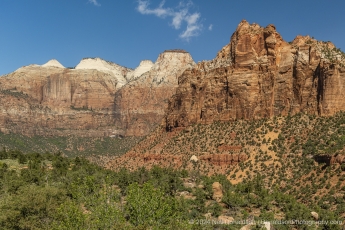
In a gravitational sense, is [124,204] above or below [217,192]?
above

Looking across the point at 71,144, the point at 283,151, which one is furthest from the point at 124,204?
the point at 71,144

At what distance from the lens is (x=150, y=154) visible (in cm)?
8219

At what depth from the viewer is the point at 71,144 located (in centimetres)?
17525

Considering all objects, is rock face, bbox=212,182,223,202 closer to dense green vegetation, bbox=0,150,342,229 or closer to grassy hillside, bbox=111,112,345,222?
dense green vegetation, bbox=0,150,342,229

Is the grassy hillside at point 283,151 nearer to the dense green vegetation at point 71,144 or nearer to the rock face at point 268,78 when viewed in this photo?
the rock face at point 268,78

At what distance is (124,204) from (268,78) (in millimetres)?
49724

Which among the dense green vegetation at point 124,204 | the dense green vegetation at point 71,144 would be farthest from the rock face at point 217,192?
the dense green vegetation at point 71,144

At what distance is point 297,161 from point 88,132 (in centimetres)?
14584

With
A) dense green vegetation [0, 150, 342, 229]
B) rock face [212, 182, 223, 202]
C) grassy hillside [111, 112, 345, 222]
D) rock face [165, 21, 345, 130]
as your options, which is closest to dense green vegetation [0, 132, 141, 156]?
rock face [165, 21, 345, 130]

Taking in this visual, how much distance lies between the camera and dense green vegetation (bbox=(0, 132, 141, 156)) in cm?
15712

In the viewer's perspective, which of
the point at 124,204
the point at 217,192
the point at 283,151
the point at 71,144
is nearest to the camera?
the point at 124,204

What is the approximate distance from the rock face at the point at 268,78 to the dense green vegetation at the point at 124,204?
67.9 ft

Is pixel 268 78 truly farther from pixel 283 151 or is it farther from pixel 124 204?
pixel 124 204

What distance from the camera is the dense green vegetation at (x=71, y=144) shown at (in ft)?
516
